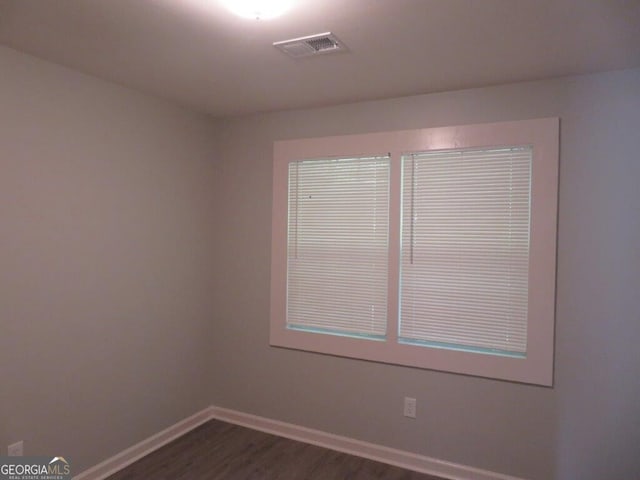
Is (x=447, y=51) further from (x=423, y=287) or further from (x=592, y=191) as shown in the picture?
(x=423, y=287)

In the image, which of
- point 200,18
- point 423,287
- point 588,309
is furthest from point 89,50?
point 588,309

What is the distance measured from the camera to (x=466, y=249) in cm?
277

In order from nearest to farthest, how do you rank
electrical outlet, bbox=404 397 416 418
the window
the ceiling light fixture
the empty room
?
the ceiling light fixture, the empty room, the window, electrical outlet, bbox=404 397 416 418

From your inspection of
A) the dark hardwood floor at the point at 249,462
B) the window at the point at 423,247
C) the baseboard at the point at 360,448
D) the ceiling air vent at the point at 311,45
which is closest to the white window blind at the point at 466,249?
the window at the point at 423,247

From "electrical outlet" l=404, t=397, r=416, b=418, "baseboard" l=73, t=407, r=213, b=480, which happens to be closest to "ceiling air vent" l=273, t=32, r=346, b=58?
"electrical outlet" l=404, t=397, r=416, b=418

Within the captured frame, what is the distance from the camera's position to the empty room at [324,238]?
2.18 meters

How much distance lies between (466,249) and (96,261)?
230 cm

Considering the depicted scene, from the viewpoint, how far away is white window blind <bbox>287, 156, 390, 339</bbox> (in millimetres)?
3037

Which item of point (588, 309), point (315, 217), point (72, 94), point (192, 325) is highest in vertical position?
point (72, 94)

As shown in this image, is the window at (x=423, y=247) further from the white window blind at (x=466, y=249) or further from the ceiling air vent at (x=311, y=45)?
the ceiling air vent at (x=311, y=45)

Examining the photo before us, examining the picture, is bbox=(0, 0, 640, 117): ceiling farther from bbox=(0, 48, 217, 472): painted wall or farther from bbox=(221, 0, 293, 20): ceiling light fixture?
bbox=(0, 48, 217, 472): painted wall

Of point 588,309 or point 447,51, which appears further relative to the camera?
point 588,309

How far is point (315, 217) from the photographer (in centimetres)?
326

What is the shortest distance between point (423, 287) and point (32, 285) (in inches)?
90.1
